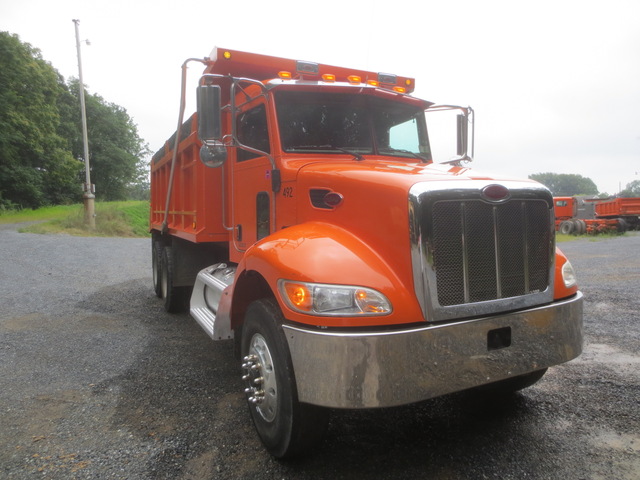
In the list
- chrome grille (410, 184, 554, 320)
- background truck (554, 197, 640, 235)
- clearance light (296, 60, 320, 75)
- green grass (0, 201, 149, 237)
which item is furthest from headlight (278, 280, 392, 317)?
background truck (554, 197, 640, 235)

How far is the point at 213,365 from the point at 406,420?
6.59 ft

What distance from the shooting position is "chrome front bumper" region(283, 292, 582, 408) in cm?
234

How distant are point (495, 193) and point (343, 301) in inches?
42.3

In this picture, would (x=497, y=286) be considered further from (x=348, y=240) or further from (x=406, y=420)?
(x=406, y=420)

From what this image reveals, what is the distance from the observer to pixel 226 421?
3.35m

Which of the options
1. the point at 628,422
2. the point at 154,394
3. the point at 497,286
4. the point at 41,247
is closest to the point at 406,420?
the point at 497,286

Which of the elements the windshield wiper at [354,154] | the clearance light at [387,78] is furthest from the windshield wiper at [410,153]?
the clearance light at [387,78]

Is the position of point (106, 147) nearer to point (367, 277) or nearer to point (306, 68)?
point (306, 68)

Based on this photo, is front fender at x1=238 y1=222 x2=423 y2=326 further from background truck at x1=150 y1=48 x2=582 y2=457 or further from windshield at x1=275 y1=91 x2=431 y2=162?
windshield at x1=275 y1=91 x2=431 y2=162

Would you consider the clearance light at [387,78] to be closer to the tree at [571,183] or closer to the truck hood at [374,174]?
the truck hood at [374,174]

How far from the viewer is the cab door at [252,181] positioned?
383 centimetres

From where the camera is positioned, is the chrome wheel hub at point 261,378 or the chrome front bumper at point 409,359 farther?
the chrome wheel hub at point 261,378

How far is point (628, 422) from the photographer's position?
321 cm

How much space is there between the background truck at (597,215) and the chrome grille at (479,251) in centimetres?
2546
